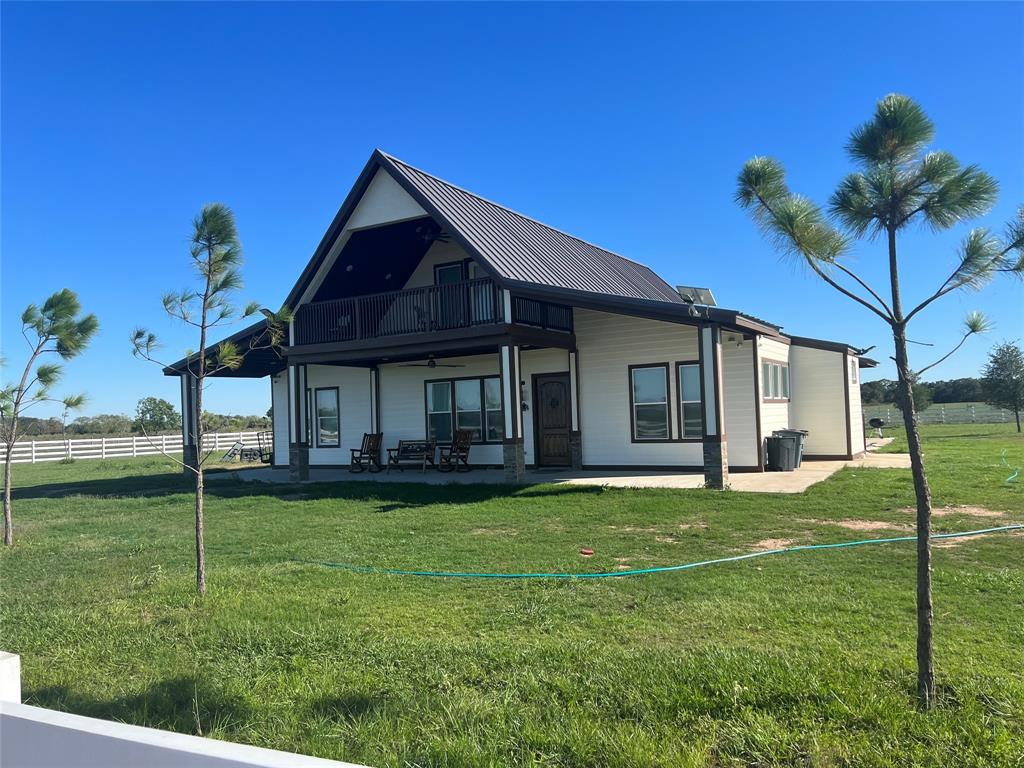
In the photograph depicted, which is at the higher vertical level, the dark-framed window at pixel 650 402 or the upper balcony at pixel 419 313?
the upper balcony at pixel 419 313

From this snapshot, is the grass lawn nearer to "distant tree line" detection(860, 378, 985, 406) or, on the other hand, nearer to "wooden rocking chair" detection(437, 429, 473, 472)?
"wooden rocking chair" detection(437, 429, 473, 472)

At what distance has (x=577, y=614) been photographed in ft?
18.0

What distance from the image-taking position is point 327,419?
2064cm

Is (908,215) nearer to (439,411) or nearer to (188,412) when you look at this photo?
(439,411)

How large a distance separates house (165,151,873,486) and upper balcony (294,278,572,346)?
36 millimetres

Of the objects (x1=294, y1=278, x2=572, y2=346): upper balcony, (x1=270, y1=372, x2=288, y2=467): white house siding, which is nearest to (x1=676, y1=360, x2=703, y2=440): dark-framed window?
(x1=294, y1=278, x2=572, y2=346): upper balcony

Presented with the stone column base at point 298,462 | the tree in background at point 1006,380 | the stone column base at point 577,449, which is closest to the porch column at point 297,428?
the stone column base at point 298,462

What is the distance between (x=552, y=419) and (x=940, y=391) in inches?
2314

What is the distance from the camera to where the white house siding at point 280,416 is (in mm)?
21812

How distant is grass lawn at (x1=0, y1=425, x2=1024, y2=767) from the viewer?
3.40 m

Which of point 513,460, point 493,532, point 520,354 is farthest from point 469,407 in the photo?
point 493,532

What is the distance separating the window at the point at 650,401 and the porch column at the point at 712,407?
7.89 feet

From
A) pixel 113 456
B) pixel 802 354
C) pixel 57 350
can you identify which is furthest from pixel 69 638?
pixel 113 456

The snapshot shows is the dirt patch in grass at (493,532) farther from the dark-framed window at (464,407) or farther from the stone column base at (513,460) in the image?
the dark-framed window at (464,407)
